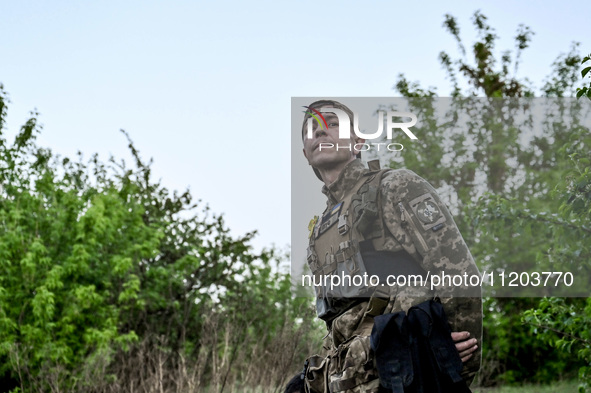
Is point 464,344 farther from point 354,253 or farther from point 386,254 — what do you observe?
point 354,253

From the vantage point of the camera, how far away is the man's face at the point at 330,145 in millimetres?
3459

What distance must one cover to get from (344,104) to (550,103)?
3.15 meters

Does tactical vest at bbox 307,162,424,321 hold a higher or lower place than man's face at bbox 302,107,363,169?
lower

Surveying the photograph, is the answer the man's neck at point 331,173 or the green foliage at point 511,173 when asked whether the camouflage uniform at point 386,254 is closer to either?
the man's neck at point 331,173

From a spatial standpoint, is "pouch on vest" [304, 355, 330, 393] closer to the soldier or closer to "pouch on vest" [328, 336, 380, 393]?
the soldier

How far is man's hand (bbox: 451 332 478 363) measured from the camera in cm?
284

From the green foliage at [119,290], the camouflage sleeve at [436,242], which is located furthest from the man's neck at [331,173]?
the green foliage at [119,290]

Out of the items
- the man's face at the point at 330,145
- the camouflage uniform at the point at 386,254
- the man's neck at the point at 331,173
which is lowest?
the camouflage uniform at the point at 386,254

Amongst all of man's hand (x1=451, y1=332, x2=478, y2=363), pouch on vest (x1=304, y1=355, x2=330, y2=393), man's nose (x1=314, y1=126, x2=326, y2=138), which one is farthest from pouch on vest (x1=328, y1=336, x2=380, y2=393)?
man's nose (x1=314, y1=126, x2=326, y2=138)

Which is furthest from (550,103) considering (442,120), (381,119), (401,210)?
(401,210)

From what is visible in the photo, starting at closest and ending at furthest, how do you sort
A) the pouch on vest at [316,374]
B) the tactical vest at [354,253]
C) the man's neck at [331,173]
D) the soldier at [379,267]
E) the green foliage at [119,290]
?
the soldier at [379,267] < the tactical vest at [354,253] < the pouch on vest at [316,374] < the man's neck at [331,173] < the green foliage at [119,290]

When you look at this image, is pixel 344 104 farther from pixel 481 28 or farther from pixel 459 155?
pixel 481 28

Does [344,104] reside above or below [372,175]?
above

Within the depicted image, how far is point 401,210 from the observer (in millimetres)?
3080
